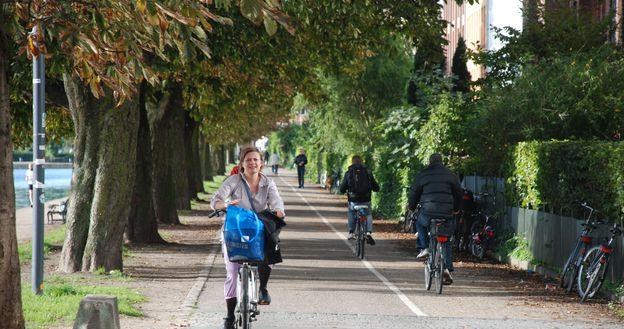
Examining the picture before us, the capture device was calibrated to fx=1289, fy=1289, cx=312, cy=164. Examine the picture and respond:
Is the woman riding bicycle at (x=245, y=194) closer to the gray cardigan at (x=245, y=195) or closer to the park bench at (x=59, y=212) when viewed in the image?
the gray cardigan at (x=245, y=195)

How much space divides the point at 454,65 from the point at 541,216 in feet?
129

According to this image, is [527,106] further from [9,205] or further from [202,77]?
[9,205]

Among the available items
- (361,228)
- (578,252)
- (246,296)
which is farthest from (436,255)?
(246,296)

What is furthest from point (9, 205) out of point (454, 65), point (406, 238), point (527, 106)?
point (454, 65)

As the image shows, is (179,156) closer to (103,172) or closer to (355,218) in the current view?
(355,218)

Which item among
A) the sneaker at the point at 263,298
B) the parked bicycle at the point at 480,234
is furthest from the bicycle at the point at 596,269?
the parked bicycle at the point at 480,234

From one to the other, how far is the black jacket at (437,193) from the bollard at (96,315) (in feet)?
24.1

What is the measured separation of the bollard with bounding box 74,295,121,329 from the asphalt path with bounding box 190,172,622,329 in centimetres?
242

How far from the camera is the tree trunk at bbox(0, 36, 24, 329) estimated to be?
31.0 ft

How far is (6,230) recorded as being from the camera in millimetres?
9484

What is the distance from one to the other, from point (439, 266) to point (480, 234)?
19.3 feet

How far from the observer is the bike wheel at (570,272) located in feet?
52.0

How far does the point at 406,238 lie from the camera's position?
92.3ft

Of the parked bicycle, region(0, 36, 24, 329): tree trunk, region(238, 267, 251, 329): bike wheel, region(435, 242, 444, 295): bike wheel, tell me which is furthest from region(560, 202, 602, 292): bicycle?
region(0, 36, 24, 329): tree trunk
